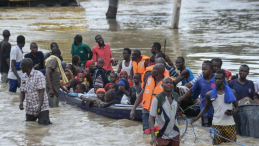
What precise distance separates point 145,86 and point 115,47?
13.2 meters

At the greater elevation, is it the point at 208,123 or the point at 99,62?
the point at 99,62

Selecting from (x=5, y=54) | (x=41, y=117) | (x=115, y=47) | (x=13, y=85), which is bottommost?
(x=41, y=117)

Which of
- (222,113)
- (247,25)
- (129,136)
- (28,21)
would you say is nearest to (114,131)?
(129,136)

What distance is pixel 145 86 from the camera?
6.21 metres

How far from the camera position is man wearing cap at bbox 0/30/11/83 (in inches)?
444

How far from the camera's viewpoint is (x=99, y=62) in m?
9.34

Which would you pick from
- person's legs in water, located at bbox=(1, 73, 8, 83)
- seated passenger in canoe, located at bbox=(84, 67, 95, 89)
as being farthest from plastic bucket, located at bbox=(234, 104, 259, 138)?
person's legs in water, located at bbox=(1, 73, 8, 83)

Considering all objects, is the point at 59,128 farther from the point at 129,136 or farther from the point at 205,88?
the point at 205,88

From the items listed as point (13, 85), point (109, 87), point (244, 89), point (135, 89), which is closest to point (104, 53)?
point (109, 87)

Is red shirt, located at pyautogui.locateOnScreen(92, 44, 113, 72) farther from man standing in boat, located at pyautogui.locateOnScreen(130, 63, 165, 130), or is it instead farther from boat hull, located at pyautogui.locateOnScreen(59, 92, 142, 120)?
man standing in boat, located at pyautogui.locateOnScreen(130, 63, 165, 130)

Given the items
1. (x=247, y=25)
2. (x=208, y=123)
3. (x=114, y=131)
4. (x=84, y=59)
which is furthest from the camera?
(x=247, y=25)

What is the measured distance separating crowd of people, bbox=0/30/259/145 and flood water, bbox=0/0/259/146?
1.46 ft

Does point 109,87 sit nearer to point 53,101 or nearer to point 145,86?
point 53,101

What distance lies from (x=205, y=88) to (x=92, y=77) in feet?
13.3
